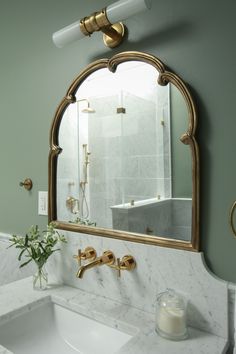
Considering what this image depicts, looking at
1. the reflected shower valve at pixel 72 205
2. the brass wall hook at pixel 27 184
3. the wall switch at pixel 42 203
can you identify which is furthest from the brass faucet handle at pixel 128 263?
the brass wall hook at pixel 27 184

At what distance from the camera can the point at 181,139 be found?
975mm

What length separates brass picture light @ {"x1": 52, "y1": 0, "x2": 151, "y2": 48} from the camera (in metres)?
0.95

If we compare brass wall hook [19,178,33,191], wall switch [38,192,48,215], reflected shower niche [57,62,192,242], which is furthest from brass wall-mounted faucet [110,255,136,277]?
brass wall hook [19,178,33,191]

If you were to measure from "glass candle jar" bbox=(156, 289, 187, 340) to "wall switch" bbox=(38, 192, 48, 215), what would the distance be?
71 cm

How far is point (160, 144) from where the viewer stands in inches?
40.9

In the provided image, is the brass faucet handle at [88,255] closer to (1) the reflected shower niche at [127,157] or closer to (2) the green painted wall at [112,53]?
(1) the reflected shower niche at [127,157]

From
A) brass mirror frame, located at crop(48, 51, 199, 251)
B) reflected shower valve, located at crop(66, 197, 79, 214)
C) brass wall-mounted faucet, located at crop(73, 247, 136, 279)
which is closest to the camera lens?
brass mirror frame, located at crop(48, 51, 199, 251)

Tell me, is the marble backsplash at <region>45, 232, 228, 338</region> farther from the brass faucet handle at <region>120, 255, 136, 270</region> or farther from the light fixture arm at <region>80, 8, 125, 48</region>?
the light fixture arm at <region>80, 8, 125, 48</region>

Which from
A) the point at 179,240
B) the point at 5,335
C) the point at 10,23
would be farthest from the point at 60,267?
the point at 10,23

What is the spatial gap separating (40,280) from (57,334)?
22cm

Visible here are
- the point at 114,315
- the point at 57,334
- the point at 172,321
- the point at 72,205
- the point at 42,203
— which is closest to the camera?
the point at 172,321

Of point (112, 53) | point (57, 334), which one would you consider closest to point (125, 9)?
point (112, 53)

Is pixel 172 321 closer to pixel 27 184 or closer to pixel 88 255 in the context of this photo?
pixel 88 255

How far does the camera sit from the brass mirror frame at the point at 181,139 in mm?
945
